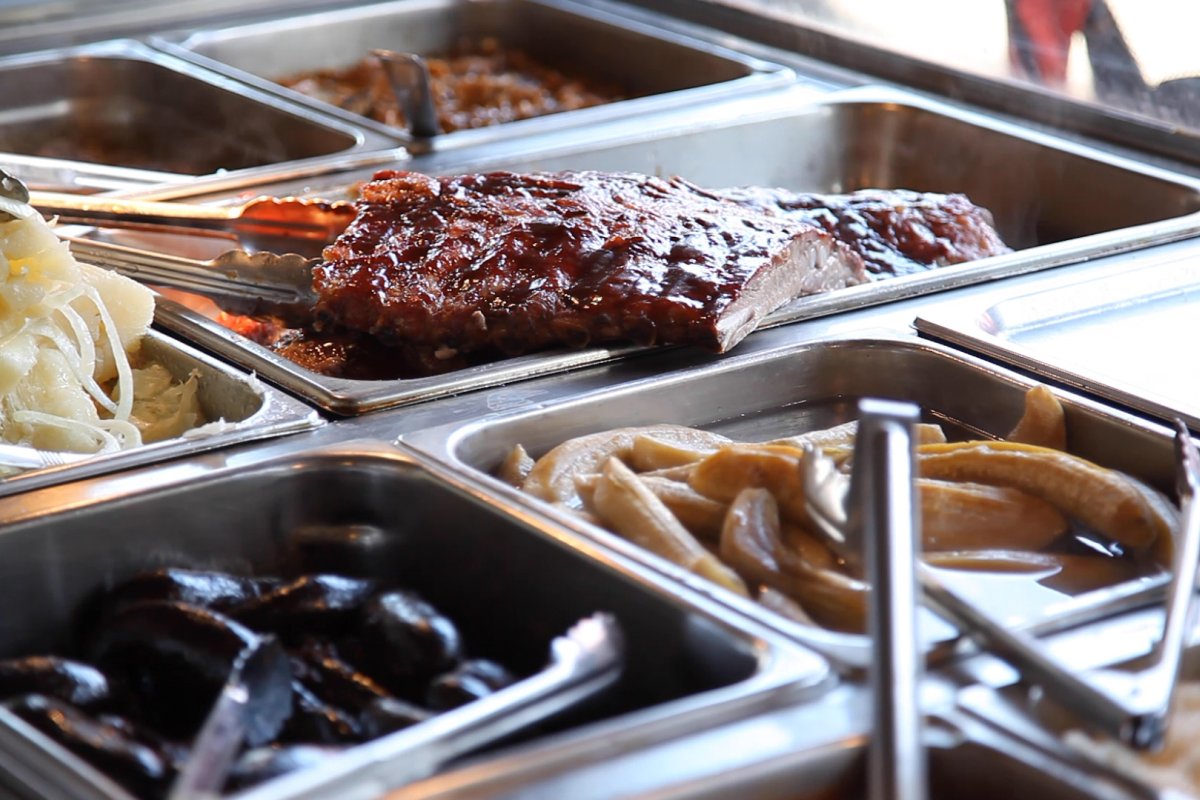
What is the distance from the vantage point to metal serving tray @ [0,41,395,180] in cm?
321

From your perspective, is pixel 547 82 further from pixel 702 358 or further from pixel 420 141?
pixel 702 358

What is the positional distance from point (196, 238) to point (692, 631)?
1.41 meters

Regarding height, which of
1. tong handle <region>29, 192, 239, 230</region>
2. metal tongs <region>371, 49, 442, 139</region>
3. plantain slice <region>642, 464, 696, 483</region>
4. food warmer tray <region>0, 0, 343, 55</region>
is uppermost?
food warmer tray <region>0, 0, 343, 55</region>

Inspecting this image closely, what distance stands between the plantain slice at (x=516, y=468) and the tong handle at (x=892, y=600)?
1.72 feet

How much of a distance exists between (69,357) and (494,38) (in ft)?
7.34

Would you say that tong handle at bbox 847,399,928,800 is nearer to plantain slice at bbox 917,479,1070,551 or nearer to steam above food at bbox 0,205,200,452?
plantain slice at bbox 917,479,1070,551

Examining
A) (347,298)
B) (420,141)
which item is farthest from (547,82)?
(347,298)

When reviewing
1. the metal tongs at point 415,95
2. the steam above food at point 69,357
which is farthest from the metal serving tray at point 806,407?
the metal tongs at point 415,95

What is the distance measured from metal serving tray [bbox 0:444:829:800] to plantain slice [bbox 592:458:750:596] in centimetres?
7

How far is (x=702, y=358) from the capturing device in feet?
6.06

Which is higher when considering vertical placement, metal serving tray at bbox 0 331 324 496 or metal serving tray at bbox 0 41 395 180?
metal serving tray at bbox 0 41 395 180

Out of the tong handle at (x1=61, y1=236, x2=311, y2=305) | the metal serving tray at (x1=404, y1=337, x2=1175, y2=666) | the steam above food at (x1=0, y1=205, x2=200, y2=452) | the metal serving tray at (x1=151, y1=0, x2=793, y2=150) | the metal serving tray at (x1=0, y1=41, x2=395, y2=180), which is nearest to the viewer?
the metal serving tray at (x1=404, y1=337, x2=1175, y2=666)

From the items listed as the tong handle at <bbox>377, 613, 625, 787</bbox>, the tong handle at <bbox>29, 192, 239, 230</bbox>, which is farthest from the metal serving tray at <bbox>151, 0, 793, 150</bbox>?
the tong handle at <bbox>377, 613, 625, 787</bbox>

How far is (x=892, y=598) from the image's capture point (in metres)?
1.09
